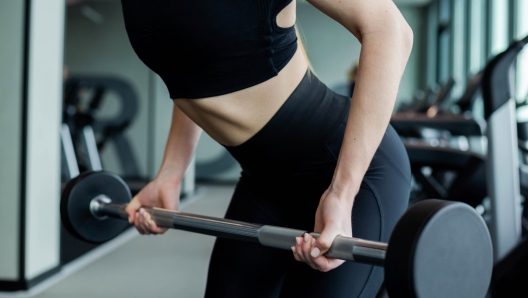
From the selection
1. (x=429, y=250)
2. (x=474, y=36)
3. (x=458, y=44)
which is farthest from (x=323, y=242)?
Result: (x=458, y=44)

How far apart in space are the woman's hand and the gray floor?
1.92 meters

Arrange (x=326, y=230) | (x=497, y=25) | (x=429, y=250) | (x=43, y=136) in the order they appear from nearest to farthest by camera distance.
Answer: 1. (x=429, y=250)
2. (x=326, y=230)
3. (x=43, y=136)
4. (x=497, y=25)

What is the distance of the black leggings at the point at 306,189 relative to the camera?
91 cm

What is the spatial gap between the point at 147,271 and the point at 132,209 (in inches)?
79.0

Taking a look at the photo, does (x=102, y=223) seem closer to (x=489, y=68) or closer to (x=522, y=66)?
(x=489, y=68)

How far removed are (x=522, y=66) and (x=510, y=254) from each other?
3.98m

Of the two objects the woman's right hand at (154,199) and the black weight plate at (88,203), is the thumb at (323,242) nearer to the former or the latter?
the woman's right hand at (154,199)

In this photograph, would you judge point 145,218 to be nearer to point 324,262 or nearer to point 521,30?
point 324,262

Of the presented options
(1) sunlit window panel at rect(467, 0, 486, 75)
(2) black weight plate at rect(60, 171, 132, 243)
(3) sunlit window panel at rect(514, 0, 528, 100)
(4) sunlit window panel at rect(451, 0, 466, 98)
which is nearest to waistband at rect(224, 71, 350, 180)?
(2) black weight plate at rect(60, 171, 132, 243)

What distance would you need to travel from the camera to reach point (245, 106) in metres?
0.88

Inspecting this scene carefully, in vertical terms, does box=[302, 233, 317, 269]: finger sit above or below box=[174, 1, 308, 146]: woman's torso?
below

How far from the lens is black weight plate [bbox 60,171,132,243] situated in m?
1.16

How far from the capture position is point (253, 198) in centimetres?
105

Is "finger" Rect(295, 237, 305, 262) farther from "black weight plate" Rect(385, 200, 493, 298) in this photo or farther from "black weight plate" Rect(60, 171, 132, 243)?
"black weight plate" Rect(60, 171, 132, 243)
